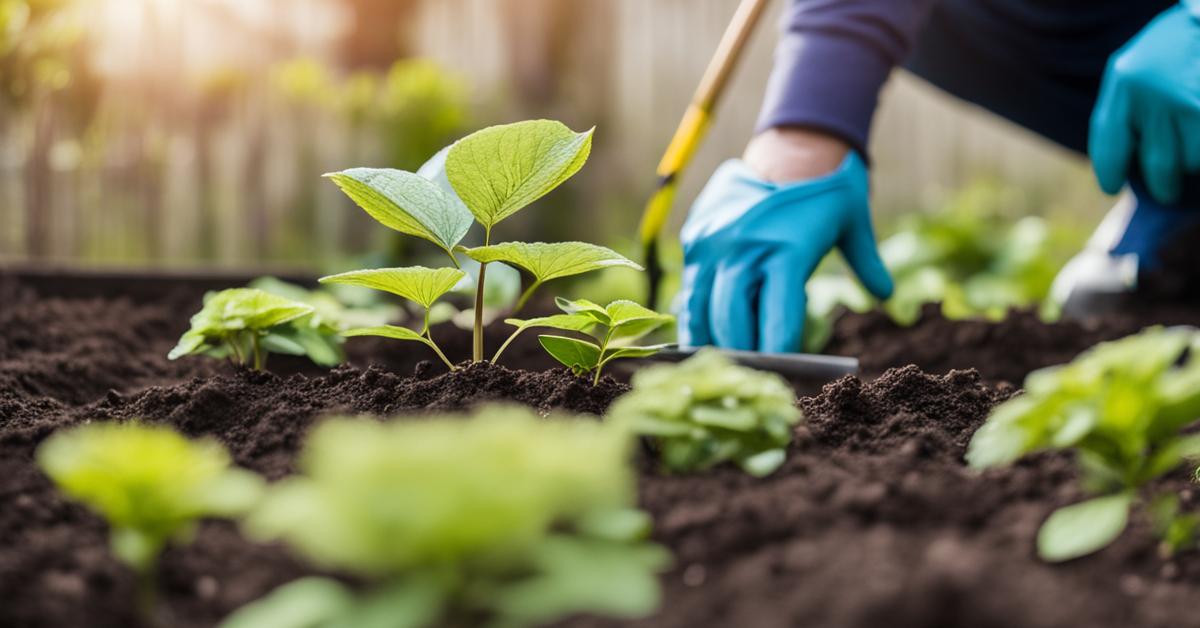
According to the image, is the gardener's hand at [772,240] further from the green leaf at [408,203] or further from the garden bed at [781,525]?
the green leaf at [408,203]

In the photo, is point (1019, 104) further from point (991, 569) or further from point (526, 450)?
point (526, 450)

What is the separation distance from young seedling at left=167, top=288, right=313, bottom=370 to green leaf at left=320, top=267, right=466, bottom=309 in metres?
0.24

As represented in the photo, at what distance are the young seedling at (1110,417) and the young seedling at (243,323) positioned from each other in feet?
2.54

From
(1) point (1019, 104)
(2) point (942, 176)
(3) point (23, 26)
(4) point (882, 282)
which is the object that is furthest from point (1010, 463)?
(2) point (942, 176)

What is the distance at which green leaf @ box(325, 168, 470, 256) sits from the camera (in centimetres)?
82

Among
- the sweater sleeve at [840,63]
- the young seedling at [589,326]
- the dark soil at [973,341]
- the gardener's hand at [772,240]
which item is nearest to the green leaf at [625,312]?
the young seedling at [589,326]

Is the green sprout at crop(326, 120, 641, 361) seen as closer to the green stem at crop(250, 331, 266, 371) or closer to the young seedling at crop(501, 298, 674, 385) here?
the young seedling at crop(501, 298, 674, 385)

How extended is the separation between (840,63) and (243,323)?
1.21 meters

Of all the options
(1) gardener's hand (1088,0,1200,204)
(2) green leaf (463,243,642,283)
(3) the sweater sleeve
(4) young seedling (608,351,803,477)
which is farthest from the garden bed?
(1) gardener's hand (1088,0,1200,204)

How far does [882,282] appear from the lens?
5.97 feet

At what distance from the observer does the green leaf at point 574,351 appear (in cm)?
94

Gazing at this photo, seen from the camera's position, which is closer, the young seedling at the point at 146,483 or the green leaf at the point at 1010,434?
the young seedling at the point at 146,483

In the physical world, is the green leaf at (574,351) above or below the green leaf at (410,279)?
below

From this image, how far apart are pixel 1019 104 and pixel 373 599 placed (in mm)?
2817
